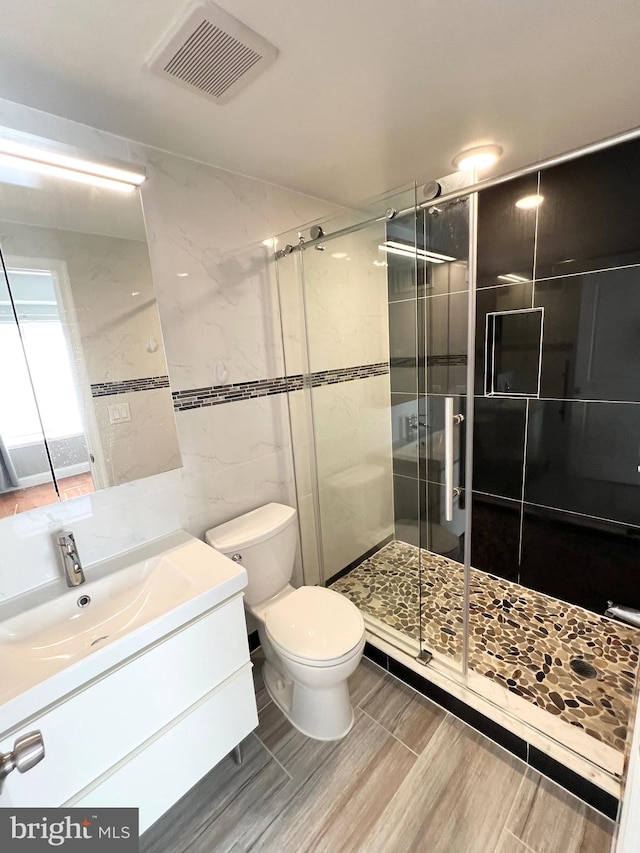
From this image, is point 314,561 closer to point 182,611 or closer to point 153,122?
point 182,611

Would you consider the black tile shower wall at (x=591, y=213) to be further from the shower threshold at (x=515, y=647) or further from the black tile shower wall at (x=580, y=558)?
the shower threshold at (x=515, y=647)

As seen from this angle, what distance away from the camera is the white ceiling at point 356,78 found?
2.83ft

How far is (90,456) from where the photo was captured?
1308mm

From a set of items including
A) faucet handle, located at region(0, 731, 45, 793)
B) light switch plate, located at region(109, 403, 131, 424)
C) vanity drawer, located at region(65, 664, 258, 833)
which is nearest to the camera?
faucet handle, located at region(0, 731, 45, 793)

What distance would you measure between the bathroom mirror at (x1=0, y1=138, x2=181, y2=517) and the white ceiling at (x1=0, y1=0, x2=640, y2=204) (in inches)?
12.3

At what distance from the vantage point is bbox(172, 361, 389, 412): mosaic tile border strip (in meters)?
1.56

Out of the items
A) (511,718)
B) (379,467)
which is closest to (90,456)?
(379,467)

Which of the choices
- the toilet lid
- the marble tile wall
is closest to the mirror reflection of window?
the marble tile wall

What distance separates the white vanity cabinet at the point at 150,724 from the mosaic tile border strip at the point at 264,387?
0.81 meters

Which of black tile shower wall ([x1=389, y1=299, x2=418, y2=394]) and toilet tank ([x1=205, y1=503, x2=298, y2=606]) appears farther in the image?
black tile shower wall ([x1=389, y1=299, x2=418, y2=394])

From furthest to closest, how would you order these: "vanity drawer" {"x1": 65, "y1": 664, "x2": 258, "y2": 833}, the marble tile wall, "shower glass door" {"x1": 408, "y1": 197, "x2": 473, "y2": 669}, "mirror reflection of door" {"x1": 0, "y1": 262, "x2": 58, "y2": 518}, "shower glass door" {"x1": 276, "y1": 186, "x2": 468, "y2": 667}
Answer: "shower glass door" {"x1": 276, "y1": 186, "x2": 468, "y2": 667} < "shower glass door" {"x1": 408, "y1": 197, "x2": 473, "y2": 669} < the marble tile wall < "mirror reflection of door" {"x1": 0, "y1": 262, "x2": 58, "y2": 518} < "vanity drawer" {"x1": 65, "y1": 664, "x2": 258, "y2": 833}

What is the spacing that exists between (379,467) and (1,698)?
189 cm

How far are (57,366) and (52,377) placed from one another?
40 millimetres

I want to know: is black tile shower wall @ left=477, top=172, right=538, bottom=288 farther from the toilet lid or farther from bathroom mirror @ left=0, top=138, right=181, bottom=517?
the toilet lid
